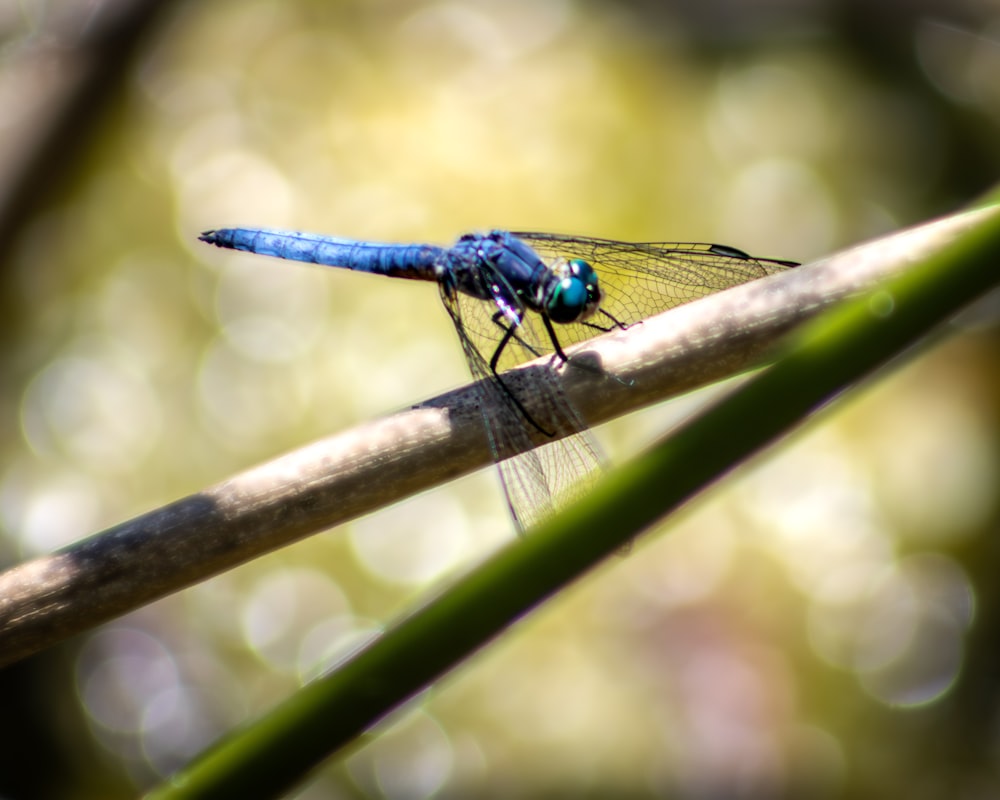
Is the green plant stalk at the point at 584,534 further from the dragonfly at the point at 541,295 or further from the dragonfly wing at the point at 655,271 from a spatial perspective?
the dragonfly wing at the point at 655,271

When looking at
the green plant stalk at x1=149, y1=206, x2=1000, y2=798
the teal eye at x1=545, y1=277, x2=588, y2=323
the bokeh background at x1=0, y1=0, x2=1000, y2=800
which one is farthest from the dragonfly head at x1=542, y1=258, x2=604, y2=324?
the green plant stalk at x1=149, y1=206, x2=1000, y2=798

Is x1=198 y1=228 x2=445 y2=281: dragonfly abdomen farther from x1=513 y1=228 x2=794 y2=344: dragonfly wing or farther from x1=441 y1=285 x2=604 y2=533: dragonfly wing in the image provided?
x1=441 y1=285 x2=604 y2=533: dragonfly wing

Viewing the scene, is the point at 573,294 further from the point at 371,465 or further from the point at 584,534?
the point at 584,534

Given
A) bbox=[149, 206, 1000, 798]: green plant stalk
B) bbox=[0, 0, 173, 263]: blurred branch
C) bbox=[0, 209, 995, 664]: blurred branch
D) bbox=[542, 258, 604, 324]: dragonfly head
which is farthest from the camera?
bbox=[0, 0, 173, 263]: blurred branch

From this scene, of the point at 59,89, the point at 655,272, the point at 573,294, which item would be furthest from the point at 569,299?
the point at 59,89

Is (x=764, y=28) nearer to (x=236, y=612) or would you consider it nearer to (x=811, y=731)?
(x=811, y=731)
